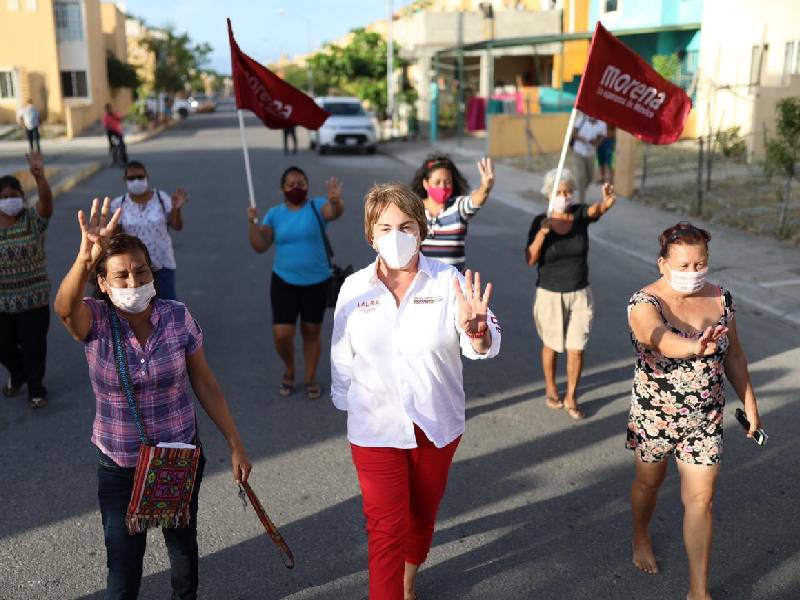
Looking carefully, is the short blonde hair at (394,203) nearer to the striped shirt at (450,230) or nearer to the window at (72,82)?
the striped shirt at (450,230)

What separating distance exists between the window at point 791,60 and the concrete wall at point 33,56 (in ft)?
117

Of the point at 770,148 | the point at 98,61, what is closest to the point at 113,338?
the point at 770,148

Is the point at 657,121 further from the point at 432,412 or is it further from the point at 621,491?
the point at 432,412

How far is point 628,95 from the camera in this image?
19.5ft

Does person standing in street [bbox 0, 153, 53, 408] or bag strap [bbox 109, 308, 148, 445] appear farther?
person standing in street [bbox 0, 153, 53, 408]

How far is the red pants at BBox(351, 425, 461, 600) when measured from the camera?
320cm

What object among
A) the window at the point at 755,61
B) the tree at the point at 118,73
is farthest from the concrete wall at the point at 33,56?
the window at the point at 755,61

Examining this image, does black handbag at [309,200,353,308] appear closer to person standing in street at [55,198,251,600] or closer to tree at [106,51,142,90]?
person standing in street at [55,198,251,600]

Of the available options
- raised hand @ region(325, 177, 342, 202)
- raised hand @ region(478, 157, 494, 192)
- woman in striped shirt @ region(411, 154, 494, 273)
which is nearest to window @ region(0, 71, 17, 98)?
raised hand @ region(325, 177, 342, 202)

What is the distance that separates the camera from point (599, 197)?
1636 cm

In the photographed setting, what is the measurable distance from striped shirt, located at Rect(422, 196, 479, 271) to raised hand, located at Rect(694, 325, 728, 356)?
2.43m

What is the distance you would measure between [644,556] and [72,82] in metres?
47.4

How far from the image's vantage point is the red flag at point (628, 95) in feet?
19.1

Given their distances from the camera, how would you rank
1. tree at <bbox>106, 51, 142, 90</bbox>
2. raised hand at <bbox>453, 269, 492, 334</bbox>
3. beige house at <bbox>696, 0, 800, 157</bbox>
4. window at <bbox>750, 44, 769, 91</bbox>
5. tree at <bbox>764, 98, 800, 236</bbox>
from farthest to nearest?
tree at <bbox>106, 51, 142, 90</bbox>
window at <bbox>750, 44, 769, 91</bbox>
beige house at <bbox>696, 0, 800, 157</bbox>
tree at <bbox>764, 98, 800, 236</bbox>
raised hand at <bbox>453, 269, 492, 334</bbox>
